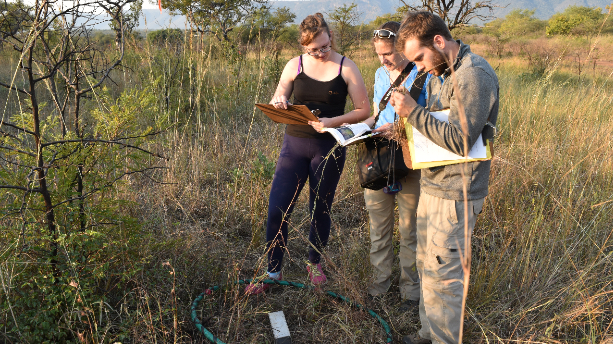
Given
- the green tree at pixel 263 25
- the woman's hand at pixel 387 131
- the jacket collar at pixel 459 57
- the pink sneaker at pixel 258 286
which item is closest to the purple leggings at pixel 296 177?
the pink sneaker at pixel 258 286

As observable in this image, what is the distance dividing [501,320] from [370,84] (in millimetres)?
5781

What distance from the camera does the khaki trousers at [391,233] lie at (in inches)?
92.5

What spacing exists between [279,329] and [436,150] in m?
1.24

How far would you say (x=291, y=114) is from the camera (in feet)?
7.46

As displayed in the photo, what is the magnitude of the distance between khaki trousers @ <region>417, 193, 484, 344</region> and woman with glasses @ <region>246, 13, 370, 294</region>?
75cm

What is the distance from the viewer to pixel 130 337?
1.89 metres

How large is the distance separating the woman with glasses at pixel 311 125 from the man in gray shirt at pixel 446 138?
0.66 metres

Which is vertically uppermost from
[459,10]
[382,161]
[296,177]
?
[459,10]

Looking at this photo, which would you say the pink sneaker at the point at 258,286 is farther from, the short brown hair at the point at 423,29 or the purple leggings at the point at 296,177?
the short brown hair at the point at 423,29

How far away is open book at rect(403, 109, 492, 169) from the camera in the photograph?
1568mm

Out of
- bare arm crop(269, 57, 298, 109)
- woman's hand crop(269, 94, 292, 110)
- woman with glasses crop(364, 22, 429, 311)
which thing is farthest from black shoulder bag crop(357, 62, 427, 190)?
bare arm crop(269, 57, 298, 109)

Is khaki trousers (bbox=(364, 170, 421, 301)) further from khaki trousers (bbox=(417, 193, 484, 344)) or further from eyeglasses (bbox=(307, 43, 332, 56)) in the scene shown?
eyeglasses (bbox=(307, 43, 332, 56))

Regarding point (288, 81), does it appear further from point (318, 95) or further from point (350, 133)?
point (350, 133)

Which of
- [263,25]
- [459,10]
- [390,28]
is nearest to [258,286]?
[390,28]
